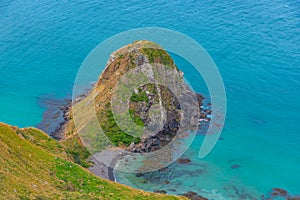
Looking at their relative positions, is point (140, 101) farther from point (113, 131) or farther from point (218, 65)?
point (218, 65)

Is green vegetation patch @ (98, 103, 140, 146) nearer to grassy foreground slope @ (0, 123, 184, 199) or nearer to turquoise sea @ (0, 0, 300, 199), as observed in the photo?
turquoise sea @ (0, 0, 300, 199)

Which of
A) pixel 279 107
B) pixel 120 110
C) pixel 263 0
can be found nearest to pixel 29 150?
pixel 120 110

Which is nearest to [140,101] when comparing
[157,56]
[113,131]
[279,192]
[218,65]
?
[113,131]

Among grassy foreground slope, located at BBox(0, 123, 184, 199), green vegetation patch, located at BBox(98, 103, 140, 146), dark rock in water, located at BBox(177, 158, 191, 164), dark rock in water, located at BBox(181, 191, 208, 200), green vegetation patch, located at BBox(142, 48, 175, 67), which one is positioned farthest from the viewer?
green vegetation patch, located at BBox(142, 48, 175, 67)

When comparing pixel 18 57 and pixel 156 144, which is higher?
pixel 18 57

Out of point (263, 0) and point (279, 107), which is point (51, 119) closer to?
point (279, 107)

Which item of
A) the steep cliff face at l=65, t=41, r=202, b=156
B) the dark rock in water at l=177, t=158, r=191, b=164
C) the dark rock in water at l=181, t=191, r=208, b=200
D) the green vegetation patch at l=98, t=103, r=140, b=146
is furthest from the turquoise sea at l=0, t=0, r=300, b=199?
the green vegetation patch at l=98, t=103, r=140, b=146
